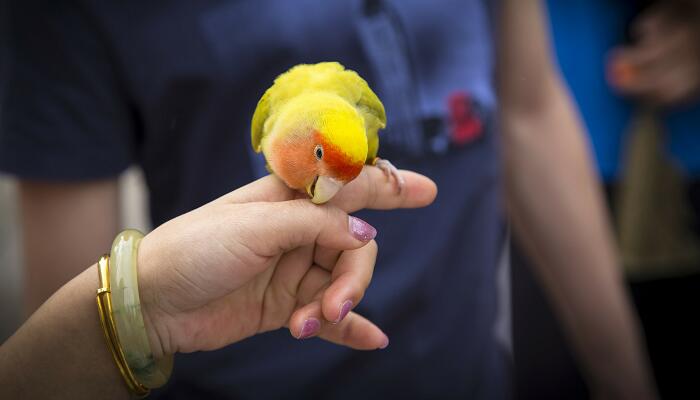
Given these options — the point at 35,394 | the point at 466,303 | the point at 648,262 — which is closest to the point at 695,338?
the point at 648,262

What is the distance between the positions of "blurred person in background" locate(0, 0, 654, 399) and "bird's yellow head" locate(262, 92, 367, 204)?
0.06 metres

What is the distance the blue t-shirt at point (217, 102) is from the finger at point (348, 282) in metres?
0.05

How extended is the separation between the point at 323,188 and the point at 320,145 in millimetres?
44

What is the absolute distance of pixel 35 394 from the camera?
0.52 metres

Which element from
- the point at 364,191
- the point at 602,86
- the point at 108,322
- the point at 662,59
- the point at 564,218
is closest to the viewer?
the point at 108,322

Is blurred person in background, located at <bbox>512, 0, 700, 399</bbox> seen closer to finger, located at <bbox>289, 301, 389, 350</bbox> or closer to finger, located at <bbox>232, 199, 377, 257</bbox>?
finger, located at <bbox>289, 301, 389, 350</bbox>

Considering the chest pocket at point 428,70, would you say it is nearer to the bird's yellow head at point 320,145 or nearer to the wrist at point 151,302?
the bird's yellow head at point 320,145

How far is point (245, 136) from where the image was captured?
2.16 feet

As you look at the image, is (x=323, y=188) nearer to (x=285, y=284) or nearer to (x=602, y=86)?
(x=285, y=284)

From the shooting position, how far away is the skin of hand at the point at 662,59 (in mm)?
1904

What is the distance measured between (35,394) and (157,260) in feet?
0.56

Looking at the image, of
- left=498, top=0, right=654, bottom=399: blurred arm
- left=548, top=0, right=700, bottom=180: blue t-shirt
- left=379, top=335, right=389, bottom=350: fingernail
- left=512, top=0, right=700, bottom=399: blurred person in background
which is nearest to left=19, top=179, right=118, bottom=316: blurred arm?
left=379, top=335, right=389, bottom=350: fingernail

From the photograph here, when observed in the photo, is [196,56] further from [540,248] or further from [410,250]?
[540,248]

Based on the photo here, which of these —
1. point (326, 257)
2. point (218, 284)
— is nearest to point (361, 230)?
point (326, 257)
